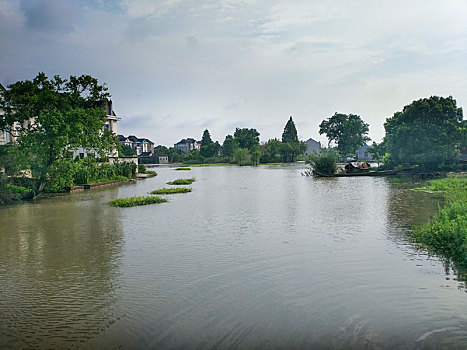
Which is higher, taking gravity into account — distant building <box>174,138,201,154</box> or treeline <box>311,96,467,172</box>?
distant building <box>174,138,201,154</box>

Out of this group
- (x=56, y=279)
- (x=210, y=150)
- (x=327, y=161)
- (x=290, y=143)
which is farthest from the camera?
(x=210, y=150)

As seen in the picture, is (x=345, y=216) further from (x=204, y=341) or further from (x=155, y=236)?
(x=204, y=341)

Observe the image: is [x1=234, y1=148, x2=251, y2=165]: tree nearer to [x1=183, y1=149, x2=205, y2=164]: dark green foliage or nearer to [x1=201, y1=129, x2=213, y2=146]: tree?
[x1=183, y1=149, x2=205, y2=164]: dark green foliage

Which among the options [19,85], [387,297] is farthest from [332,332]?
[19,85]

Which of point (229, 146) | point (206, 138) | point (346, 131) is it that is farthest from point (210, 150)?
point (346, 131)

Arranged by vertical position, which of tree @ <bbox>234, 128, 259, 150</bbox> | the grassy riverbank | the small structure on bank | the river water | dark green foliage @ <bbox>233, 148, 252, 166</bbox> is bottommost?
the river water

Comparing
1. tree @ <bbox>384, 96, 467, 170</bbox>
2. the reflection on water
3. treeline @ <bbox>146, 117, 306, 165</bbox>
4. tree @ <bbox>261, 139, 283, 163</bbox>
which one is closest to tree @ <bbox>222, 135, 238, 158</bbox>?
treeline @ <bbox>146, 117, 306, 165</bbox>

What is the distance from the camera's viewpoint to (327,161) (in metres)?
41.1

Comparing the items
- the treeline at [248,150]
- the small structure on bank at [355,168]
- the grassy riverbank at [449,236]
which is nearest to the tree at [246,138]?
the treeline at [248,150]

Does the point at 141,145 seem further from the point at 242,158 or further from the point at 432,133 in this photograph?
the point at 432,133

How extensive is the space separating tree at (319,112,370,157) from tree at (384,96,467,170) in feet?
204

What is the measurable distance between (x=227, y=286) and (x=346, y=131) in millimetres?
99851

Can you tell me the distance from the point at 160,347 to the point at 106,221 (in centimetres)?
1091

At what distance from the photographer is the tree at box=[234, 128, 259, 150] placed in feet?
363
